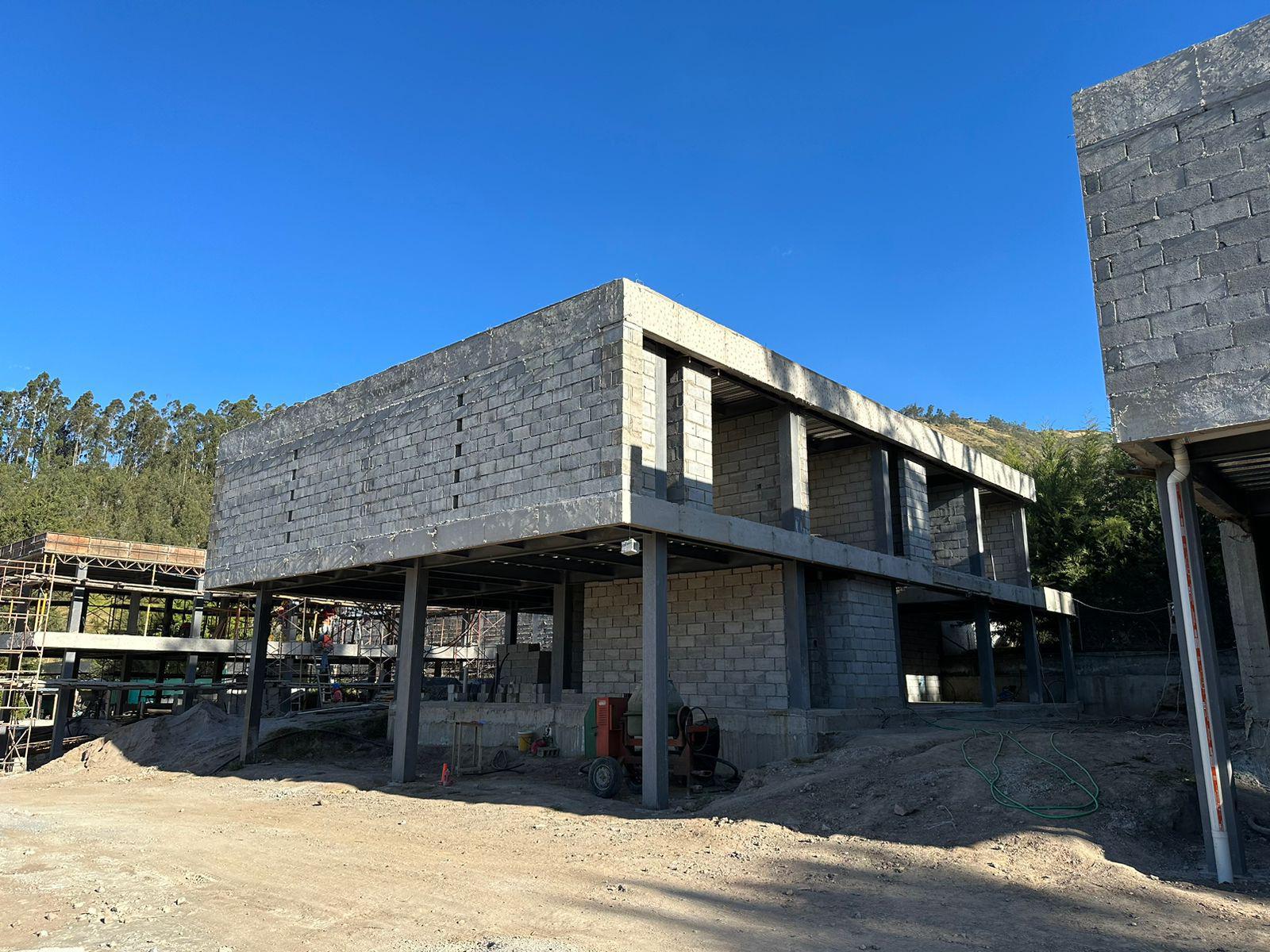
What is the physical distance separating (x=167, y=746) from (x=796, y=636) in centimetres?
2014

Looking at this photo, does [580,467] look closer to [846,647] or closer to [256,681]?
[846,647]

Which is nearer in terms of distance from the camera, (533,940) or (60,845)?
(533,940)

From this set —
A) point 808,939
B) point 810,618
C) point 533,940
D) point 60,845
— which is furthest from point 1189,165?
point 60,845

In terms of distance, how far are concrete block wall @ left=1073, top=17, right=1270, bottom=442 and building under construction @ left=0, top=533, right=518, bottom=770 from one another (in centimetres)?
2262

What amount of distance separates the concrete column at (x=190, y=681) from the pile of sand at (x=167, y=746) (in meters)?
3.47

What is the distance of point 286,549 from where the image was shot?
21.0 m

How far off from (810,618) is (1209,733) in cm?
1059

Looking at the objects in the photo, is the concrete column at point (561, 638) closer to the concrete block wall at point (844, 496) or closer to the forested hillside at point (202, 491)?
the concrete block wall at point (844, 496)

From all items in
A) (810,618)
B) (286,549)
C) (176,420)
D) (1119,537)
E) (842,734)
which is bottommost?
(842,734)

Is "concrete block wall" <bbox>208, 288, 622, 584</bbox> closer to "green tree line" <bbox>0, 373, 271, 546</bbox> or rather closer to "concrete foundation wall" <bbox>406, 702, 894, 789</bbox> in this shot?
"concrete foundation wall" <bbox>406, 702, 894, 789</bbox>

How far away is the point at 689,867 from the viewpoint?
9.62 metres

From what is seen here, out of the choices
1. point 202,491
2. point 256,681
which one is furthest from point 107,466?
point 256,681

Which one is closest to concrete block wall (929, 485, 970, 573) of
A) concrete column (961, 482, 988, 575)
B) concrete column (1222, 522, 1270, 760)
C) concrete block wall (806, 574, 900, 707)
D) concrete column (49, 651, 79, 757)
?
concrete column (961, 482, 988, 575)

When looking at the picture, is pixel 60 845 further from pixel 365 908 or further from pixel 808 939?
pixel 808 939
